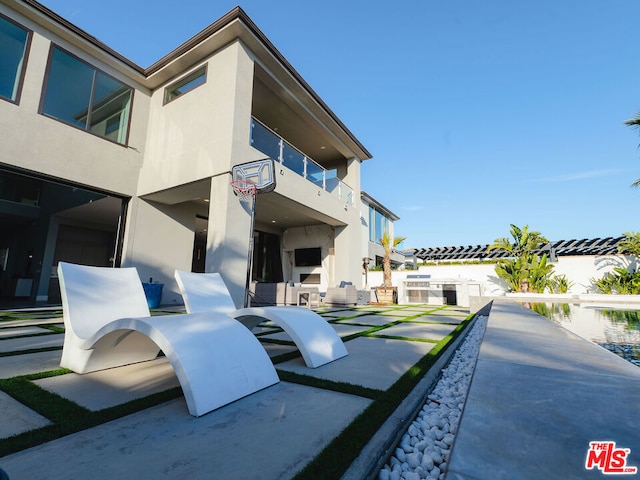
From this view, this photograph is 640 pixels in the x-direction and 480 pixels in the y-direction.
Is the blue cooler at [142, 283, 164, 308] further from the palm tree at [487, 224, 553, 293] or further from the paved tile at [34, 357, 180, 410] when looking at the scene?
the palm tree at [487, 224, 553, 293]

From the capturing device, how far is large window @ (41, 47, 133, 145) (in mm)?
8008

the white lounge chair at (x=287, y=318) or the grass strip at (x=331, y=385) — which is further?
the white lounge chair at (x=287, y=318)

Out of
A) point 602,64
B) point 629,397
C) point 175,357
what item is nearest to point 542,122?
point 602,64

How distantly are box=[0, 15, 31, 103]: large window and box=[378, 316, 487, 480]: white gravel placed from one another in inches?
425

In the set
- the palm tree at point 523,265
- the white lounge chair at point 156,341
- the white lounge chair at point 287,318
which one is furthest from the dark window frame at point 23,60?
the palm tree at point 523,265

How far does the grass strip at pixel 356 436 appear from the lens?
131cm

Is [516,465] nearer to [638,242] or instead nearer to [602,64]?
[602,64]

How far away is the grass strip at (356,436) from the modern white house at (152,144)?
5.91 metres

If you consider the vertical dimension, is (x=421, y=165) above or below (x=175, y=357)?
above

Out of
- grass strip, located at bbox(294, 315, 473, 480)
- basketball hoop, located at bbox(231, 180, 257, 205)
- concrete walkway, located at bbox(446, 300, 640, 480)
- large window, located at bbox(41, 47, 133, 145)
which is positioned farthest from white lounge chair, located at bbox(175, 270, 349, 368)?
large window, located at bbox(41, 47, 133, 145)

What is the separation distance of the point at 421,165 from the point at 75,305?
2161 centimetres

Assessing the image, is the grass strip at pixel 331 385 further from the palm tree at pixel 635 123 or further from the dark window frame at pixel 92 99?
the palm tree at pixel 635 123

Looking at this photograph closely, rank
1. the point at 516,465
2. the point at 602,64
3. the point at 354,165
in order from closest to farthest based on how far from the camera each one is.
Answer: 1. the point at 516,465
2. the point at 602,64
3. the point at 354,165

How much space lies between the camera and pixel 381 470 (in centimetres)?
142
